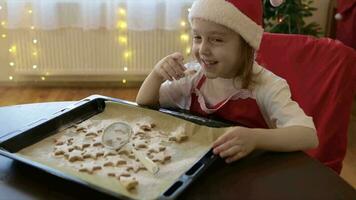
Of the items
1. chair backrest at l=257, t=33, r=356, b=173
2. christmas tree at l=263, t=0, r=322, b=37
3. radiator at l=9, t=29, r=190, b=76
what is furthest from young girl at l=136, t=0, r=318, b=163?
radiator at l=9, t=29, r=190, b=76

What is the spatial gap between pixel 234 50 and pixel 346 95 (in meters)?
0.46

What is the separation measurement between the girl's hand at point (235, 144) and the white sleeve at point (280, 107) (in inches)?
6.0

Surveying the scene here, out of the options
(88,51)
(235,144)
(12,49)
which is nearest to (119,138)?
(235,144)

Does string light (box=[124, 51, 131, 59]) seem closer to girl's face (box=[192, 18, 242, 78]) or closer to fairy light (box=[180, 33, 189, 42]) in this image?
fairy light (box=[180, 33, 189, 42])

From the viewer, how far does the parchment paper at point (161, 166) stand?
814 millimetres

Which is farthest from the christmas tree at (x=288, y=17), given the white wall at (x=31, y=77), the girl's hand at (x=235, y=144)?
the girl's hand at (x=235, y=144)

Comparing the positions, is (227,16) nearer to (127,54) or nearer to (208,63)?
(208,63)

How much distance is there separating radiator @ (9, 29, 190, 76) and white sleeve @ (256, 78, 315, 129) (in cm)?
206

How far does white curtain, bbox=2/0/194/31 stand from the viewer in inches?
118

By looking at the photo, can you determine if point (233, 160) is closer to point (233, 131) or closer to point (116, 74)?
point (233, 131)

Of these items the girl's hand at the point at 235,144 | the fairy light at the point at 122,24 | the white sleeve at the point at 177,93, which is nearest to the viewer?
the girl's hand at the point at 235,144

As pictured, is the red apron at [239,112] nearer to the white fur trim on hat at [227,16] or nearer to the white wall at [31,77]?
the white fur trim on hat at [227,16]

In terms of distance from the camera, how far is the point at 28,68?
3.26 metres

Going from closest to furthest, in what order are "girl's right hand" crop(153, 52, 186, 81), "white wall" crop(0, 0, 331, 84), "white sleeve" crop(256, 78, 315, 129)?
1. "white sleeve" crop(256, 78, 315, 129)
2. "girl's right hand" crop(153, 52, 186, 81)
3. "white wall" crop(0, 0, 331, 84)
